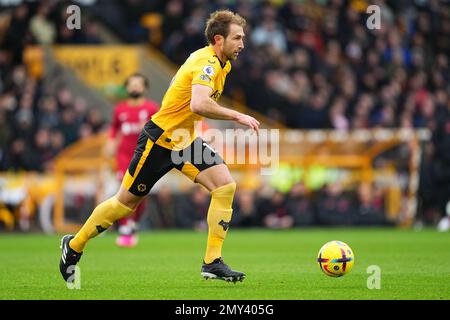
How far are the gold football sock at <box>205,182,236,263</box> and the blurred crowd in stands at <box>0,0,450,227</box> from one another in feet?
41.9

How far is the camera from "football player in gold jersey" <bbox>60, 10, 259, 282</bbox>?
30.4ft

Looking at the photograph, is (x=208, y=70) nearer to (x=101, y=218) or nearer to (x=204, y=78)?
(x=204, y=78)

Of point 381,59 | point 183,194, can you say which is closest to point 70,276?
point 183,194

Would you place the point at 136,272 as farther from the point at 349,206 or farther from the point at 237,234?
the point at 349,206

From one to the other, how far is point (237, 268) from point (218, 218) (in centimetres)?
191

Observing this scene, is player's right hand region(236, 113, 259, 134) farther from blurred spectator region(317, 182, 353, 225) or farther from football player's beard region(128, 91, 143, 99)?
blurred spectator region(317, 182, 353, 225)

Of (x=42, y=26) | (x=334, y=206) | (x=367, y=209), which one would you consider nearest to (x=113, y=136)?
(x=334, y=206)

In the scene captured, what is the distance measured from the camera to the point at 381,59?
26953mm

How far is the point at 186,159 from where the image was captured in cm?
935

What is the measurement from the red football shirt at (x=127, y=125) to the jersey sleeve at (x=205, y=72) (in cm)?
621

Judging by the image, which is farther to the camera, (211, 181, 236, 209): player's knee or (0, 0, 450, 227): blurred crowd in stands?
(0, 0, 450, 227): blurred crowd in stands

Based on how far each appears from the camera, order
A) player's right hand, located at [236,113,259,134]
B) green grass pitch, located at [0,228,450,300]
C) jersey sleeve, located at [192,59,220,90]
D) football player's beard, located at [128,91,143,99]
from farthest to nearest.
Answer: football player's beard, located at [128,91,143,99] < jersey sleeve, located at [192,59,220,90] < player's right hand, located at [236,113,259,134] < green grass pitch, located at [0,228,450,300]

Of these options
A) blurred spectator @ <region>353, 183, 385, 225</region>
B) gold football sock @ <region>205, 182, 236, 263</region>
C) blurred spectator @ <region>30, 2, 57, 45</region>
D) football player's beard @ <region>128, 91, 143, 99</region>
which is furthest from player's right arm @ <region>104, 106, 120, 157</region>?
blurred spectator @ <region>30, 2, 57, 45</region>
